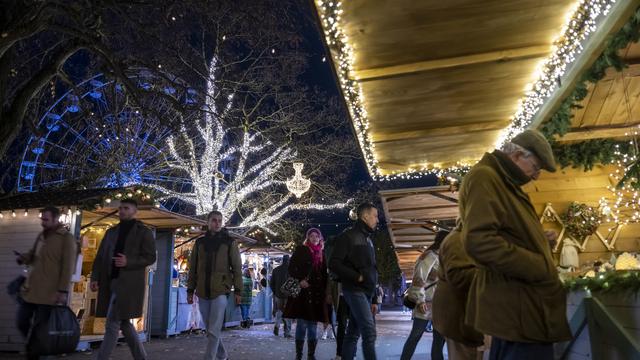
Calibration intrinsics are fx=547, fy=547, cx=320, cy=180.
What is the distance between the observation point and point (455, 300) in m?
4.04

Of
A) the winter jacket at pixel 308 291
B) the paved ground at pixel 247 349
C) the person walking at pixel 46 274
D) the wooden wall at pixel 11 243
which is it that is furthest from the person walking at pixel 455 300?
the wooden wall at pixel 11 243

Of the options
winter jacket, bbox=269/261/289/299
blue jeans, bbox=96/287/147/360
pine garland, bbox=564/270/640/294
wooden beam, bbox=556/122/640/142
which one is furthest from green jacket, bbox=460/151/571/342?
winter jacket, bbox=269/261/289/299

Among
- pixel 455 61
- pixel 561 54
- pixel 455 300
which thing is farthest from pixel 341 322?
pixel 561 54

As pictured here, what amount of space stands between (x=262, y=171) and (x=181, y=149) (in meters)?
3.58

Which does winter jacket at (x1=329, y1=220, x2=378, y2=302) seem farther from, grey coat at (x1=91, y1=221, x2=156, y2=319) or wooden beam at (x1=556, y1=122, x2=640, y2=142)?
wooden beam at (x1=556, y1=122, x2=640, y2=142)

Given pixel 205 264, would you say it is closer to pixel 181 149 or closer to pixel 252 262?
pixel 181 149

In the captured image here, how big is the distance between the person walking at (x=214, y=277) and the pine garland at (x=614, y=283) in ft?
14.1

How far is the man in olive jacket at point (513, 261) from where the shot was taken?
2.80 metres

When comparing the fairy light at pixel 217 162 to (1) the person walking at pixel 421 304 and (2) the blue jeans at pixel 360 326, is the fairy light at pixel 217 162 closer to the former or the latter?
(1) the person walking at pixel 421 304

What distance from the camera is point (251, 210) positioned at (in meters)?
26.4

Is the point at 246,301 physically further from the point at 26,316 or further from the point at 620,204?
the point at 620,204

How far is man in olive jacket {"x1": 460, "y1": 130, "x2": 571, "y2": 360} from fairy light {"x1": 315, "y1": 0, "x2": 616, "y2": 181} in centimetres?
158

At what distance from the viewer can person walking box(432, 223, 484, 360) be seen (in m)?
3.87

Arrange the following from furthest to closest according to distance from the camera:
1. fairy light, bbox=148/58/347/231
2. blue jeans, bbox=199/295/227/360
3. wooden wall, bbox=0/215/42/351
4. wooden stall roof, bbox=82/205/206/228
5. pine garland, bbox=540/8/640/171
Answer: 1. fairy light, bbox=148/58/347/231
2. wooden stall roof, bbox=82/205/206/228
3. wooden wall, bbox=0/215/42/351
4. blue jeans, bbox=199/295/227/360
5. pine garland, bbox=540/8/640/171
